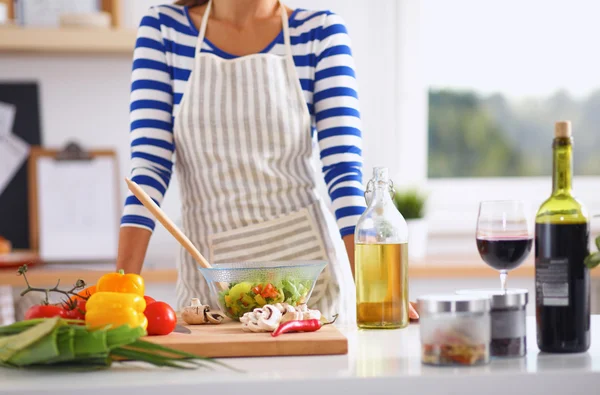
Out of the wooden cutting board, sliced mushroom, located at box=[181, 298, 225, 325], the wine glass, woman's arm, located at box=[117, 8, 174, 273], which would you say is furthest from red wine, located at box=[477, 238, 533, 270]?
woman's arm, located at box=[117, 8, 174, 273]

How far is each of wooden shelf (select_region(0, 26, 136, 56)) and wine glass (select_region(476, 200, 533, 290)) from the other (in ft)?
6.05

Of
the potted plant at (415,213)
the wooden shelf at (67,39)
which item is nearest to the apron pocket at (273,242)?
the potted plant at (415,213)

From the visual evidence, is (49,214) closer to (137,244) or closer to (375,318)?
(137,244)

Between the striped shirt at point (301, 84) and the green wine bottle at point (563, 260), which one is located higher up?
the striped shirt at point (301, 84)

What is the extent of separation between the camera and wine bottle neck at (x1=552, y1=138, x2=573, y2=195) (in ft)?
3.12

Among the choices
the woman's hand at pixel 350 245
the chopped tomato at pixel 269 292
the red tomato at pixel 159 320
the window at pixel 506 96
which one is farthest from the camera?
the window at pixel 506 96

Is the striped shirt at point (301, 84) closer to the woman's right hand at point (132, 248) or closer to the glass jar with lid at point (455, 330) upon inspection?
the woman's right hand at point (132, 248)

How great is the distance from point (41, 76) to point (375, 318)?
205 cm

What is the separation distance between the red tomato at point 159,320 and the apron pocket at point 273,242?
1.71 feet

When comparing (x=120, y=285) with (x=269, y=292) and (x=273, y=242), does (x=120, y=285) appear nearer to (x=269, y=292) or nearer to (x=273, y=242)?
(x=269, y=292)

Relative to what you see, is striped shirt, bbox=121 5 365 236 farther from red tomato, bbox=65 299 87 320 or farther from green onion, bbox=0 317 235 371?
green onion, bbox=0 317 235 371

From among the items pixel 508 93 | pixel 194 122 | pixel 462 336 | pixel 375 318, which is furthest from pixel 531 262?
pixel 462 336

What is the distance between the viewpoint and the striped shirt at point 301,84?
1.52 m

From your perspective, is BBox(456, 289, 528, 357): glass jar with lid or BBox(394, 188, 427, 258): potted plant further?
BBox(394, 188, 427, 258): potted plant
